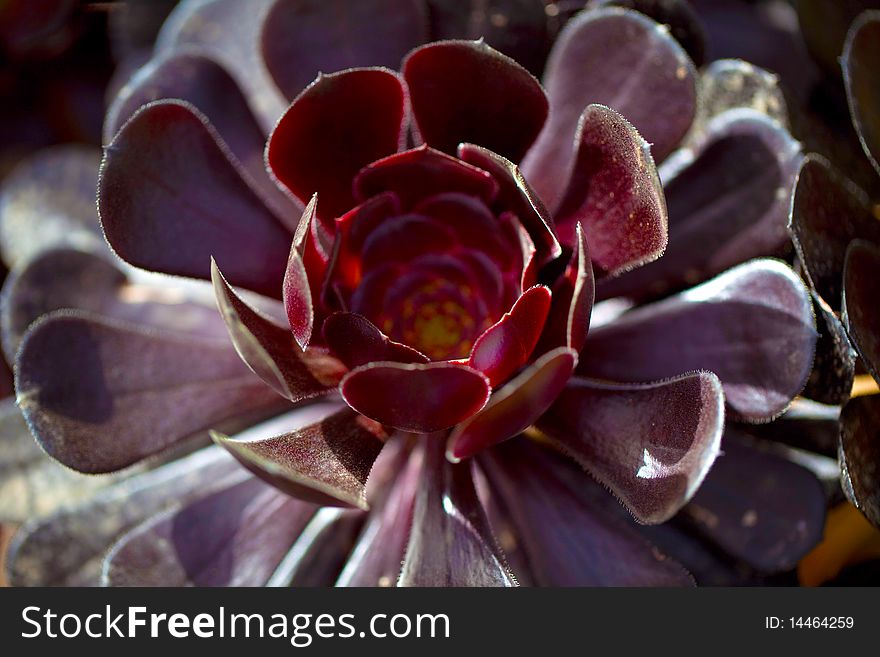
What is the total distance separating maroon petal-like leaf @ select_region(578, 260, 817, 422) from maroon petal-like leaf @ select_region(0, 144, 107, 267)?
0.65 metres

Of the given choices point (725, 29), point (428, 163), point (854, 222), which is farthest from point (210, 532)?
point (725, 29)

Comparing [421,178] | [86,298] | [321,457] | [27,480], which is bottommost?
[27,480]

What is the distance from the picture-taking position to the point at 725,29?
1.17m

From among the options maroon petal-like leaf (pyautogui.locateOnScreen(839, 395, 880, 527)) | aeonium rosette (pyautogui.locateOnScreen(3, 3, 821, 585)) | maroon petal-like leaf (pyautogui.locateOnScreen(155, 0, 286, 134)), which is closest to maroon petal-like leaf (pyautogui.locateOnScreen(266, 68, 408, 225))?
aeonium rosette (pyautogui.locateOnScreen(3, 3, 821, 585))

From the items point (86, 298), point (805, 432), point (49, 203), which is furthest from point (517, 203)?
point (49, 203)

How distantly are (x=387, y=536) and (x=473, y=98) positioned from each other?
1.27 ft

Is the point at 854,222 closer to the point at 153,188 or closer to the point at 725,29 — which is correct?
the point at 725,29

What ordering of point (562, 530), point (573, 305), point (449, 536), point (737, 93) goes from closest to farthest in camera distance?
point (573, 305), point (449, 536), point (562, 530), point (737, 93)

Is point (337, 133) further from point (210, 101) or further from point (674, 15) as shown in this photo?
point (674, 15)

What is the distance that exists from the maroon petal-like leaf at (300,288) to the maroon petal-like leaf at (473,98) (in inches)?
6.8

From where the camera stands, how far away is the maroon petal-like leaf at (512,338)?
2.16 ft

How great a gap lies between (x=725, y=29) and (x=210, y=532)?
864 millimetres

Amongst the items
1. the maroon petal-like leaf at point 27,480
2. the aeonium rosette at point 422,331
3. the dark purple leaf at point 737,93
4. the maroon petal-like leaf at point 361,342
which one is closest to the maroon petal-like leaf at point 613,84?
the aeonium rosette at point 422,331

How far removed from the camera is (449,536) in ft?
2.33
